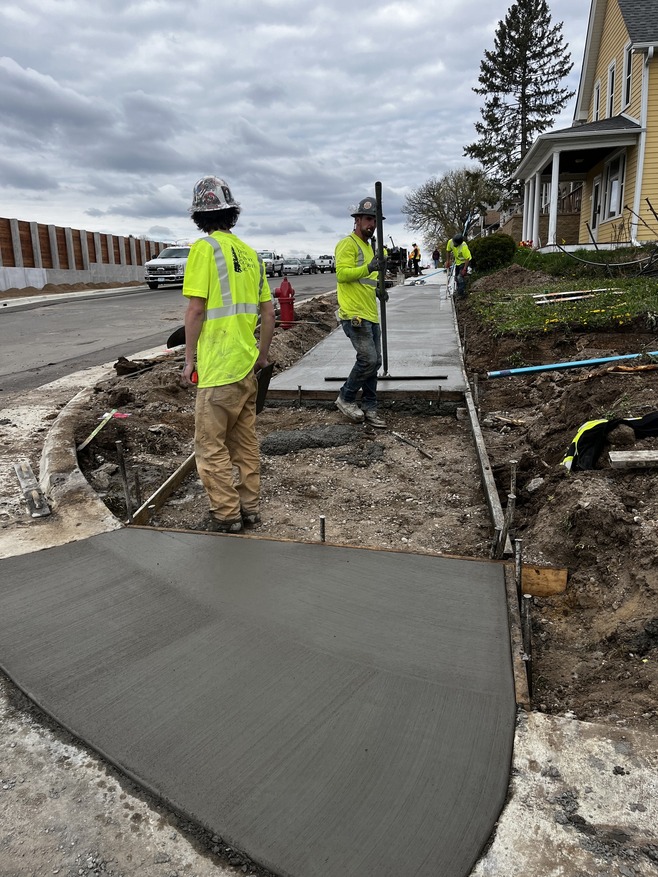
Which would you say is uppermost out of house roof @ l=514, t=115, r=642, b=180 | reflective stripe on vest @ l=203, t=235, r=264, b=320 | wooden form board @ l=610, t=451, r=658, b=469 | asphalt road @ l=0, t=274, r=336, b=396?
house roof @ l=514, t=115, r=642, b=180

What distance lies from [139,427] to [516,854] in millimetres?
5234

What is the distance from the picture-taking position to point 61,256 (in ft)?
117

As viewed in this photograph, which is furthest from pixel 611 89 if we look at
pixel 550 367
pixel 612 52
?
pixel 550 367

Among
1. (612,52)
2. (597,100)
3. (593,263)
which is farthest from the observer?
(597,100)

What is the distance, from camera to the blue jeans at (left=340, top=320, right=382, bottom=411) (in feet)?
20.7

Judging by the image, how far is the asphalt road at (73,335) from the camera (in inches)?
393

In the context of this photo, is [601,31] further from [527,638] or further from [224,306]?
[527,638]

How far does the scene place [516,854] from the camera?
70.0 inches

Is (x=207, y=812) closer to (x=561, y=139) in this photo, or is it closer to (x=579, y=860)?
(x=579, y=860)

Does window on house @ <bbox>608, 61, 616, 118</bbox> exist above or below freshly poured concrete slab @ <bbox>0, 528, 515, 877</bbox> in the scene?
above

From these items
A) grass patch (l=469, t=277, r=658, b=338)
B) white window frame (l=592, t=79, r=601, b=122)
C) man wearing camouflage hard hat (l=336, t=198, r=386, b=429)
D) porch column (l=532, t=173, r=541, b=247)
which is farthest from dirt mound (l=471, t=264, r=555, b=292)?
man wearing camouflage hard hat (l=336, t=198, r=386, b=429)

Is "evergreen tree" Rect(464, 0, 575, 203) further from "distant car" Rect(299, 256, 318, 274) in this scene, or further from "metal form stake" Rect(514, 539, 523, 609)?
"metal form stake" Rect(514, 539, 523, 609)

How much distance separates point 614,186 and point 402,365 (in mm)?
17583

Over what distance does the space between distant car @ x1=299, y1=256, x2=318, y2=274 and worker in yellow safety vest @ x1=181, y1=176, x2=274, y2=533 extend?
4668 cm
